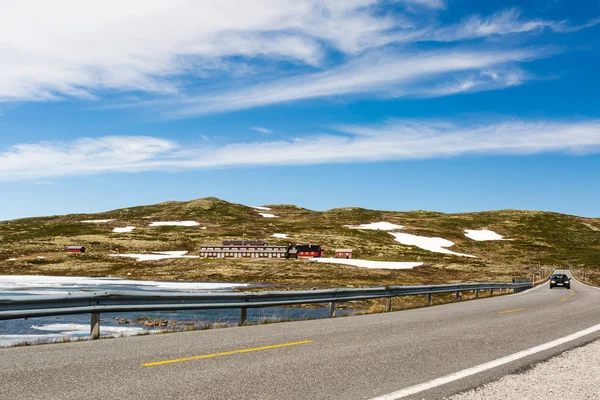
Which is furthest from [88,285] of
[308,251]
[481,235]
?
[481,235]

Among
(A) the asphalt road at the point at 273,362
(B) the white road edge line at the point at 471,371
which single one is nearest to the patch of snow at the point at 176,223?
(A) the asphalt road at the point at 273,362

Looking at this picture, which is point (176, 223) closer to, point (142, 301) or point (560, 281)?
point (560, 281)

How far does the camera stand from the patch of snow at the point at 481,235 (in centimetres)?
12045

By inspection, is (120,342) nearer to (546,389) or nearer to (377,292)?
(546,389)

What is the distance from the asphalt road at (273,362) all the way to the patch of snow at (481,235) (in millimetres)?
112511

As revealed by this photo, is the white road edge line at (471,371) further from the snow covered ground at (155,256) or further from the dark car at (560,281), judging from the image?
the snow covered ground at (155,256)

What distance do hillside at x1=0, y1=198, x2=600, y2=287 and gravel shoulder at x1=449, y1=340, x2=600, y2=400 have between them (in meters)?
42.6

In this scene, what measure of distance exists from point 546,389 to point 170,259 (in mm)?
71198

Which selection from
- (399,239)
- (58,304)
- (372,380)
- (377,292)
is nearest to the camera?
(372,380)

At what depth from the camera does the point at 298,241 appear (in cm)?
10475

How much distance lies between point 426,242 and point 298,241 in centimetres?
2606

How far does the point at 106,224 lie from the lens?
409 ft

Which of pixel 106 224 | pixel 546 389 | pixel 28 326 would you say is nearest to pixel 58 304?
pixel 546 389

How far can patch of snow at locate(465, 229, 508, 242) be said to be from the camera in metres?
120
